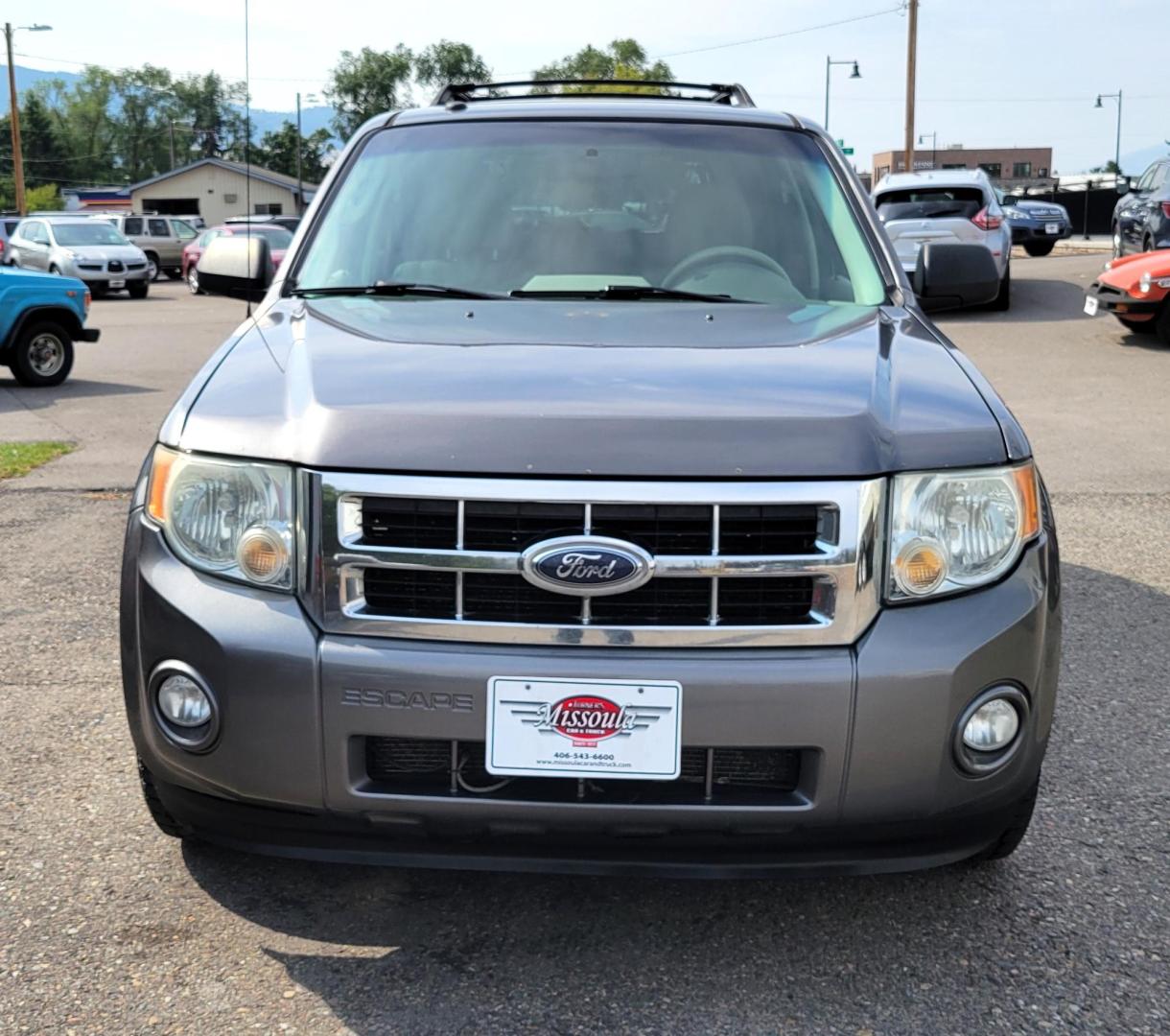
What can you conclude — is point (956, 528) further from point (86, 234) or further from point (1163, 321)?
point (86, 234)

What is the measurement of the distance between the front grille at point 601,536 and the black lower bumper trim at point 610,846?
355 mm

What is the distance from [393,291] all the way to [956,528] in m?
1.66

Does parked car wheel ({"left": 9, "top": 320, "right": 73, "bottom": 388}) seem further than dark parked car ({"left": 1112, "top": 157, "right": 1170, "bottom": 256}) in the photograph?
No

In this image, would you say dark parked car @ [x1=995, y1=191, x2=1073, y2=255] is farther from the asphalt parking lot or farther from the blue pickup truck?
the asphalt parking lot

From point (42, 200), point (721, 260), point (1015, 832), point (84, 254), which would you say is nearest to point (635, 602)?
point (1015, 832)

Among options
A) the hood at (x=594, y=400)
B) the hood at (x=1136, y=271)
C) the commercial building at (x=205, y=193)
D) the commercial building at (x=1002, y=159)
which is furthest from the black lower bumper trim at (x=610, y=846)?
the commercial building at (x=1002, y=159)

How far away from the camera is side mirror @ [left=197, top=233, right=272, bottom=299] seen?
417 centimetres

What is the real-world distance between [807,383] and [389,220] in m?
1.62

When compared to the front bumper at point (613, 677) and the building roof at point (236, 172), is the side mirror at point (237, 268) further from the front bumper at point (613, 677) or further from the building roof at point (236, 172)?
the building roof at point (236, 172)

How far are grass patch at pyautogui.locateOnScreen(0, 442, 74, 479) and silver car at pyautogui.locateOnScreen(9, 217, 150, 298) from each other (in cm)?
2161

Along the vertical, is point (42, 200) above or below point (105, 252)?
above

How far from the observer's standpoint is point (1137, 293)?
1401 cm

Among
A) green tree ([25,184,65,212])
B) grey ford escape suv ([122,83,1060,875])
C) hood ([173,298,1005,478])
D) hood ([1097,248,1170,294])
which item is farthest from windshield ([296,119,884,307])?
green tree ([25,184,65,212])

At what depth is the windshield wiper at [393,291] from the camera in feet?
11.6
